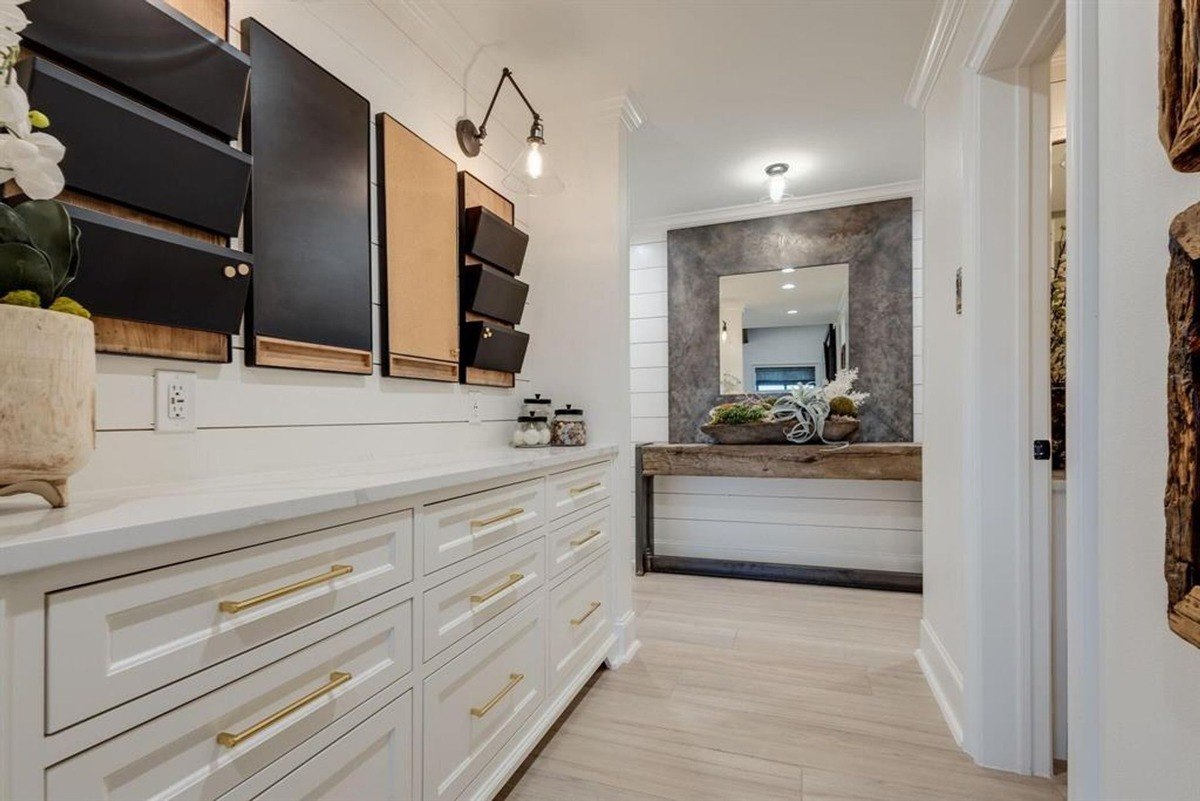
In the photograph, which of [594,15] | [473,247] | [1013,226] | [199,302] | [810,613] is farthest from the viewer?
[810,613]

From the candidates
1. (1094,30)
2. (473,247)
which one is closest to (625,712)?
(473,247)

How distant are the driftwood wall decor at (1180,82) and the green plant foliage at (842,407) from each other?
2.87 metres

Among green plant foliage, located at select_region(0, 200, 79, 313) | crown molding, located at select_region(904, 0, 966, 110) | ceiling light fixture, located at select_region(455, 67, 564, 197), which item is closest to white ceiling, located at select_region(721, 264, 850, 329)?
crown molding, located at select_region(904, 0, 966, 110)

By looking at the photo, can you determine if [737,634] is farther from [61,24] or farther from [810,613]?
[61,24]

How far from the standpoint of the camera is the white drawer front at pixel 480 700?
125 cm

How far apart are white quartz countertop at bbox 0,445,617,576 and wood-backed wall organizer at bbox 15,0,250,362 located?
31cm

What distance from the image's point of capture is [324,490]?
1016mm

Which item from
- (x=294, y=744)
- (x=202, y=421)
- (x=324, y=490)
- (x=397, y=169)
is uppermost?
(x=397, y=169)

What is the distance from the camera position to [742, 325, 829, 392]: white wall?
3695 mm

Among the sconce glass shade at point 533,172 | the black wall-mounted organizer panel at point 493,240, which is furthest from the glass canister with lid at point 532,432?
the sconce glass shade at point 533,172

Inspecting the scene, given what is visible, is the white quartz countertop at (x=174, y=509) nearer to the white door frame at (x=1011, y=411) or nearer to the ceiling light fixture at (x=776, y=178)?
the white door frame at (x=1011, y=411)

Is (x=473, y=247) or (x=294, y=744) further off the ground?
(x=473, y=247)

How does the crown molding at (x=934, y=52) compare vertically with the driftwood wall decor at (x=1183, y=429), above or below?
above

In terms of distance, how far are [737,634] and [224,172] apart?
8.72 feet
